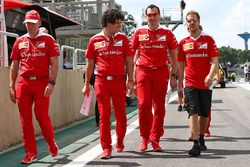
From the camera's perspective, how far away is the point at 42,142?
7.68 m

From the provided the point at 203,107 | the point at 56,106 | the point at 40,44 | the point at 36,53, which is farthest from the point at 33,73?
the point at 56,106

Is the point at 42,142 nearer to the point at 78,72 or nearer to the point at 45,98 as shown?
the point at 45,98

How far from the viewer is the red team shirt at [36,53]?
575 cm

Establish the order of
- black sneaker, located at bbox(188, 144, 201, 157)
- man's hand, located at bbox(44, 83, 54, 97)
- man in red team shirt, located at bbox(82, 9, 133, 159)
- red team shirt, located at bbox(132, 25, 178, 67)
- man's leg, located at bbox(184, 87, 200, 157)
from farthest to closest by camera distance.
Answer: red team shirt, located at bbox(132, 25, 178, 67)
man's leg, located at bbox(184, 87, 200, 157)
man in red team shirt, located at bbox(82, 9, 133, 159)
black sneaker, located at bbox(188, 144, 201, 157)
man's hand, located at bbox(44, 83, 54, 97)

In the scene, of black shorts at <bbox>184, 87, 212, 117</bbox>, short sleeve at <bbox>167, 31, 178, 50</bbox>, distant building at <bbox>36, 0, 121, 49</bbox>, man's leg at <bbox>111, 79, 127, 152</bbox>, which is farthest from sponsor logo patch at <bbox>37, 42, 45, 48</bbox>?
distant building at <bbox>36, 0, 121, 49</bbox>

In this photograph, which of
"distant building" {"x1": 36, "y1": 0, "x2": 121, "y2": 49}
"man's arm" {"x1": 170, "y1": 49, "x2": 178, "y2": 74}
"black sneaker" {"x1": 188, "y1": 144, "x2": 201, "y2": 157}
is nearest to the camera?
"black sneaker" {"x1": 188, "y1": 144, "x2": 201, "y2": 157}

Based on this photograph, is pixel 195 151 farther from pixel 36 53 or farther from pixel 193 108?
pixel 36 53

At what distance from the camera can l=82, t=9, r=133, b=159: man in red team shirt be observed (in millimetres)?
6113

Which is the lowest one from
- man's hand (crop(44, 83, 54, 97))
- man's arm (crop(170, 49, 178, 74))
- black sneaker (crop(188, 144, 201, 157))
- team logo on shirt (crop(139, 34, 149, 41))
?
black sneaker (crop(188, 144, 201, 157))

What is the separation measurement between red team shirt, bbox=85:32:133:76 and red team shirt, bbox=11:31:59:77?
23.9 inches

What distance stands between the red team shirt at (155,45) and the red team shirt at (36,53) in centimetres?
137

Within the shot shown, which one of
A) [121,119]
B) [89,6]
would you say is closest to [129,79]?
[121,119]

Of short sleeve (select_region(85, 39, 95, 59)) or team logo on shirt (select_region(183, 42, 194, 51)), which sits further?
team logo on shirt (select_region(183, 42, 194, 51))

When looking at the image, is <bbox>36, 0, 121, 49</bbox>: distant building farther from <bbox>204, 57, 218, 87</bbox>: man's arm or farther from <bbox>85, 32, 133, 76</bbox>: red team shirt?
<bbox>204, 57, 218, 87</bbox>: man's arm
